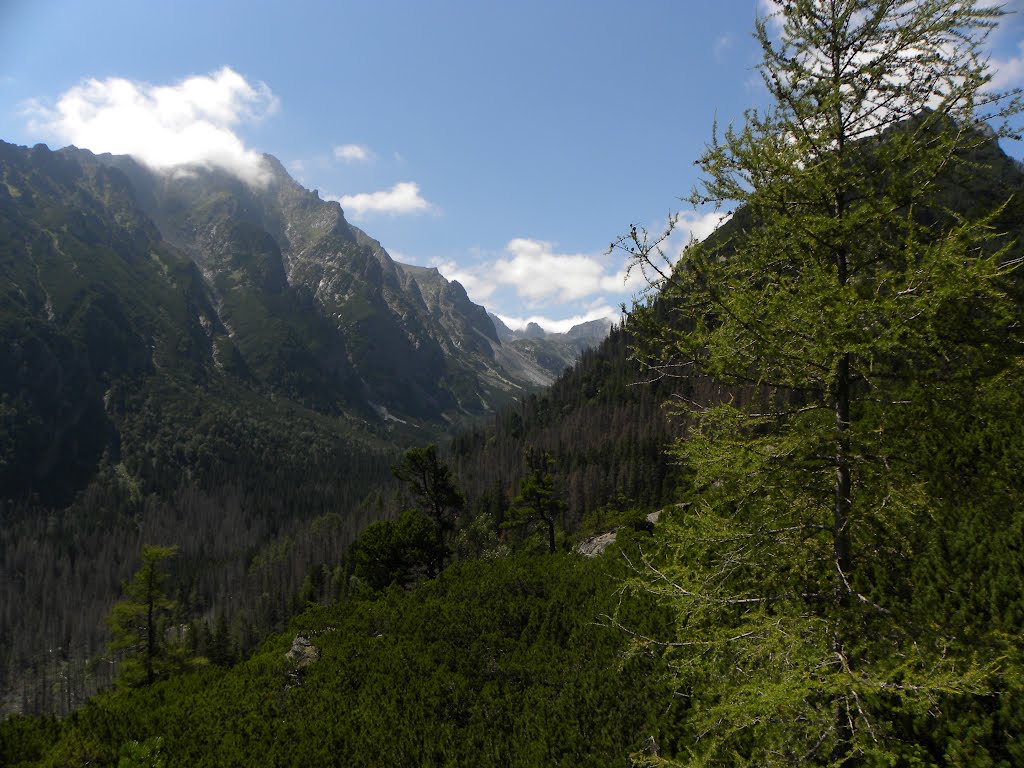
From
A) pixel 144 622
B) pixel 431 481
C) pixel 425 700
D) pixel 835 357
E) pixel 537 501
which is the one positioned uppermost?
pixel 835 357

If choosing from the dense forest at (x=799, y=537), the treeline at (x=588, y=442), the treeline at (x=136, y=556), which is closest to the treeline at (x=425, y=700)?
the dense forest at (x=799, y=537)

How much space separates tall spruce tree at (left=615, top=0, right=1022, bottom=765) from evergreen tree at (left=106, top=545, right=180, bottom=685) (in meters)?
26.6

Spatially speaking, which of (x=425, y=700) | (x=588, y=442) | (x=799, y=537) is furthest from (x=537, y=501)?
(x=588, y=442)

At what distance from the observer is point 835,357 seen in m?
6.21

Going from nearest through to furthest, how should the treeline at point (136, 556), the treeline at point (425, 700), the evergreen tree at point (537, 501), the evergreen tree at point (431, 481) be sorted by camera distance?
the treeline at point (425, 700)
the evergreen tree at point (537, 501)
the evergreen tree at point (431, 481)
the treeline at point (136, 556)

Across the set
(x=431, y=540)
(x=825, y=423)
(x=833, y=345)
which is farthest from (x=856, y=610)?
(x=431, y=540)

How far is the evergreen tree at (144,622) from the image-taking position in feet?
82.4

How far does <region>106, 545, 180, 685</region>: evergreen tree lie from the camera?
25.1 metres

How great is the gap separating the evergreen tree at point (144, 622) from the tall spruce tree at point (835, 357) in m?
26.6

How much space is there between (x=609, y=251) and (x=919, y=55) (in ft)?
15.1

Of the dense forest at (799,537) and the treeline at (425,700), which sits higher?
the dense forest at (799,537)

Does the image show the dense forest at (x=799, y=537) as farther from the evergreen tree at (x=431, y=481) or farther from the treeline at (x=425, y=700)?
the evergreen tree at (x=431, y=481)

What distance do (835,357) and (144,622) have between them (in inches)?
1318

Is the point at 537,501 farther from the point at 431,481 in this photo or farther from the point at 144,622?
the point at 144,622
